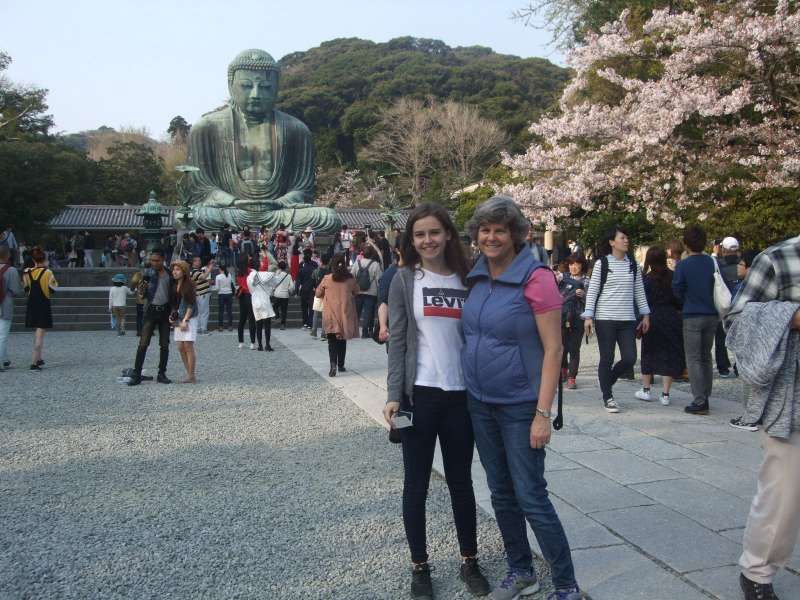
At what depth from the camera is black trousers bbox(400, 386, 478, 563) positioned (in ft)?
9.71

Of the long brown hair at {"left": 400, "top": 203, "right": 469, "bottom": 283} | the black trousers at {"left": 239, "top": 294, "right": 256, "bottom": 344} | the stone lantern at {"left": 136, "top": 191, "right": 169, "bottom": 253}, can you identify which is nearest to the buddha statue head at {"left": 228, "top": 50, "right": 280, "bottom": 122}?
the stone lantern at {"left": 136, "top": 191, "right": 169, "bottom": 253}

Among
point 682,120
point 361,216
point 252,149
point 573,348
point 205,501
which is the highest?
point 252,149

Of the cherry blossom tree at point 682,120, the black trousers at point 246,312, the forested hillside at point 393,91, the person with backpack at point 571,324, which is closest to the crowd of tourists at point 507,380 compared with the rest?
the person with backpack at point 571,324

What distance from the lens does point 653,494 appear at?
418 cm

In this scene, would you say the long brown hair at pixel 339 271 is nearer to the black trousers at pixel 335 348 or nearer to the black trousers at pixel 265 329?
the black trousers at pixel 335 348

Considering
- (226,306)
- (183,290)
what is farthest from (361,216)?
(183,290)

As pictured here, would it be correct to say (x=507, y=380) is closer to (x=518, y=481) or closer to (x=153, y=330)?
(x=518, y=481)

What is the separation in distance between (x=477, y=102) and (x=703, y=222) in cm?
3042

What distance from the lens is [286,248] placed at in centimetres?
1892

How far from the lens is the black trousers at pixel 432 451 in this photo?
296cm

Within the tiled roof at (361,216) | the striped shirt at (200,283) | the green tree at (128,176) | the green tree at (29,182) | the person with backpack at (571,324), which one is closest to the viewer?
the person with backpack at (571,324)

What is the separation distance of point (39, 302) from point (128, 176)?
102 feet

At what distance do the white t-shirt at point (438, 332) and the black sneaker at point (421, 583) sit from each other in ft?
2.38

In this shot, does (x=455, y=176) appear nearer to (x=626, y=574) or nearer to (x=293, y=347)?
(x=293, y=347)
